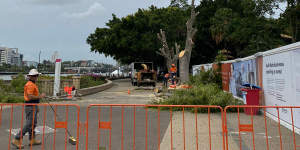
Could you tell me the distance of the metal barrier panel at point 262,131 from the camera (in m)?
4.49

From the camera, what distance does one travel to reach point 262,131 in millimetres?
6020

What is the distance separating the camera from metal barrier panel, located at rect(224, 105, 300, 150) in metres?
4.49

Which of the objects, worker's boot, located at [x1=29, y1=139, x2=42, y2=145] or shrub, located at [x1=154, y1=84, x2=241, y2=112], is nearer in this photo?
worker's boot, located at [x1=29, y1=139, x2=42, y2=145]

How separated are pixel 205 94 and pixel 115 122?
4.43 meters

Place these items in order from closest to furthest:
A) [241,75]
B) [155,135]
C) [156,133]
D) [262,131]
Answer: [155,135], [156,133], [262,131], [241,75]

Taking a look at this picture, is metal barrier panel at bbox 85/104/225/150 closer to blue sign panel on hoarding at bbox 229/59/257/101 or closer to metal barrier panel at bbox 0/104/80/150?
metal barrier panel at bbox 0/104/80/150

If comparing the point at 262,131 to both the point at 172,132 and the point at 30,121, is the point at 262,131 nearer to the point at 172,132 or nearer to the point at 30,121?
the point at 172,132

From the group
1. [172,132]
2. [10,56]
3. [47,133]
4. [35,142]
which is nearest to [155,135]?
[172,132]

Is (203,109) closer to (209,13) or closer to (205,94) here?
(205,94)

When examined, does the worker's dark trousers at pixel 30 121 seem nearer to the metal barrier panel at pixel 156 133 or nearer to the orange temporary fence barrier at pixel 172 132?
the orange temporary fence barrier at pixel 172 132

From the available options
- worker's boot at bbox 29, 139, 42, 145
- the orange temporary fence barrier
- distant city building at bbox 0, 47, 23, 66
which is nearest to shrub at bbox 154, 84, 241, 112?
the orange temporary fence barrier

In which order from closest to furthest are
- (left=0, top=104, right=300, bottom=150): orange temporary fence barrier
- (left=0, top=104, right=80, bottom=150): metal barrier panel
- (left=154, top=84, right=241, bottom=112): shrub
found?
(left=0, top=104, right=300, bottom=150): orange temporary fence barrier → (left=0, top=104, right=80, bottom=150): metal barrier panel → (left=154, top=84, right=241, bottom=112): shrub

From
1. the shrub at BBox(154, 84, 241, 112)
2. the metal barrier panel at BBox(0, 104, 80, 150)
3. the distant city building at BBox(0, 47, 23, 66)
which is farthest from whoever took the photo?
the distant city building at BBox(0, 47, 23, 66)

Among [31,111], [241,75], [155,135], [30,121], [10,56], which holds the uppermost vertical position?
[10,56]
